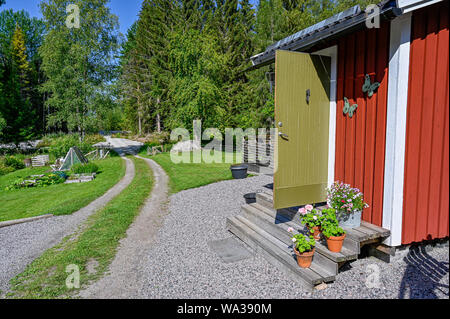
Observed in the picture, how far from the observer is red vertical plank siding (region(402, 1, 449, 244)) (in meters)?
3.20

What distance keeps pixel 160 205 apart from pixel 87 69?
16418mm

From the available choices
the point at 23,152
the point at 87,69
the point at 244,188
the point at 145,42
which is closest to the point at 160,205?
the point at 244,188

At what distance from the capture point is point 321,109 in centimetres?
439

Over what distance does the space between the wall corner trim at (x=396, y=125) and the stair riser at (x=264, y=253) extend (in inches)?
50.5

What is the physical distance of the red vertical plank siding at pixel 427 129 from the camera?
126 inches

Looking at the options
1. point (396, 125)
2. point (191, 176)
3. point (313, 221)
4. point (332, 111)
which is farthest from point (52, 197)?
point (396, 125)

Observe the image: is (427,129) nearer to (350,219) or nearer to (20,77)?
(350,219)

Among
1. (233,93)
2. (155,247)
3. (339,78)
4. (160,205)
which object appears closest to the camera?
(339,78)

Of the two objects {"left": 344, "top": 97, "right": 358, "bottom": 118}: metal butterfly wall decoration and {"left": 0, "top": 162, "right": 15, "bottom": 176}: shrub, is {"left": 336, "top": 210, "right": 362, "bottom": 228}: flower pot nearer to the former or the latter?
{"left": 344, "top": 97, "right": 358, "bottom": 118}: metal butterfly wall decoration

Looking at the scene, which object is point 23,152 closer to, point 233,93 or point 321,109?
point 233,93

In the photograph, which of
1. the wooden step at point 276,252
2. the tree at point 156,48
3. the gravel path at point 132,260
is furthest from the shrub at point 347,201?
the tree at point 156,48

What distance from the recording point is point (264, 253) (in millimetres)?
4156

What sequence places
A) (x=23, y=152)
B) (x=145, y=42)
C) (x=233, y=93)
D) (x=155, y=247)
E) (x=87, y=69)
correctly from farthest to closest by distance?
(x=145, y=42) < (x=233, y=93) < (x=23, y=152) < (x=87, y=69) < (x=155, y=247)

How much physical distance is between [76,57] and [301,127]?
767 inches
